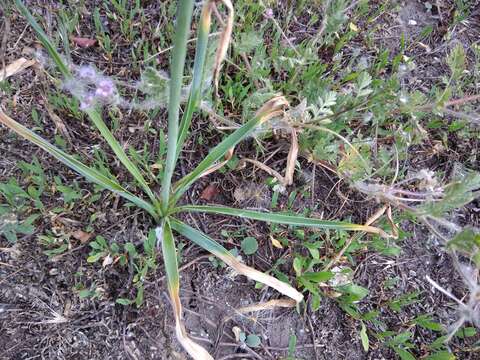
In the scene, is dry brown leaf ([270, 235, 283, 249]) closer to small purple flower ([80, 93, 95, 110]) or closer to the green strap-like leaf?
the green strap-like leaf

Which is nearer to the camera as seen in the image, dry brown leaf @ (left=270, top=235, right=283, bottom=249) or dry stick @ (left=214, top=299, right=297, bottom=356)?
dry stick @ (left=214, top=299, right=297, bottom=356)

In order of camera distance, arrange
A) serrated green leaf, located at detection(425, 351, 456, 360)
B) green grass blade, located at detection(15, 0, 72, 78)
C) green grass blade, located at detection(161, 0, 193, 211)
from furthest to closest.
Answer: serrated green leaf, located at detection(425, 351, 456, 360) < green grass blade, located at detection(15, 0, 72, 78) < green grass blade, located at detection(161, 0, 193, 211)

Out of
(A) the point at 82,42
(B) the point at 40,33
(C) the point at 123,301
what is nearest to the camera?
(B) the point at 40,33

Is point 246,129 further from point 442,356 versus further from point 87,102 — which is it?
point 442,356

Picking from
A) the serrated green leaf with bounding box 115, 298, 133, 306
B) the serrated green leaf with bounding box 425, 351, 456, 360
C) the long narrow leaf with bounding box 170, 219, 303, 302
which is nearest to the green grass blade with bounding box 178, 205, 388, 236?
the long narrow leaf with bounding box 170, 219, 303, 302

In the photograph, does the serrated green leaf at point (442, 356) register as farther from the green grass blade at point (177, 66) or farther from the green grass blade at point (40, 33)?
the green grass blade at point (40, 33)

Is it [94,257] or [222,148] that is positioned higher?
[222,148]

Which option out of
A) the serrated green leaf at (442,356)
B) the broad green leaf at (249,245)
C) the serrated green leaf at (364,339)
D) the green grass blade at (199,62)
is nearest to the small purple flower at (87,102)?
the green grass blade at (199,62)

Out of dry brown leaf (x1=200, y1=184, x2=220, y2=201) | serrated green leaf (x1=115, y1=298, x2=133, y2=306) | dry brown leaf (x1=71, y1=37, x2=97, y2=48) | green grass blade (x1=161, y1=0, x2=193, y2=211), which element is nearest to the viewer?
green grass blade (x1=161, y1=0, x2=193, y2=211)

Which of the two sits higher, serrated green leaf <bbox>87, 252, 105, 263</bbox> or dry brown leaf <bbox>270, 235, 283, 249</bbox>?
serrated green leaf <bbox>87, 252, 105, 263</bbox>

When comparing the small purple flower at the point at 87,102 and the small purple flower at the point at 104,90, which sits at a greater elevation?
the small purple flower at the point at 104,90

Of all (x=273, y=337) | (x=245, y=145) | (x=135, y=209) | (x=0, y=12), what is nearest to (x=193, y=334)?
(x=273, y=337)

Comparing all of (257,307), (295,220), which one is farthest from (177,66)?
(257,307)
